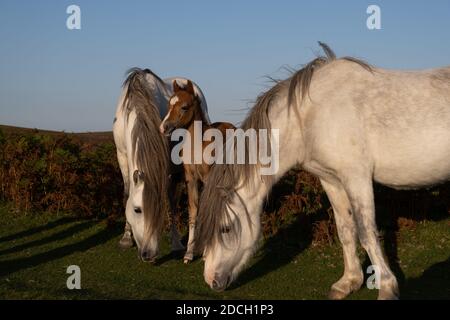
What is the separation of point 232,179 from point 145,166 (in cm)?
155

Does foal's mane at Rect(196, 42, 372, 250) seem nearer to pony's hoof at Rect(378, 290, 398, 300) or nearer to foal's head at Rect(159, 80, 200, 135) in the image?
foal's head at Rect(159, 80, 200, 135)

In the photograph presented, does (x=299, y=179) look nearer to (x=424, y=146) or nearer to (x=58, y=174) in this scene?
(x=424, y=146)

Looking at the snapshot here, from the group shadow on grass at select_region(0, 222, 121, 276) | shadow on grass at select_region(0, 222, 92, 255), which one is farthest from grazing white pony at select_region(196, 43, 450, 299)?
shadow on grass at select_region(0, 222, 92, 255)

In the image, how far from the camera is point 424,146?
16.1 ft

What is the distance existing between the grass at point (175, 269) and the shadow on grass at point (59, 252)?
0.01m

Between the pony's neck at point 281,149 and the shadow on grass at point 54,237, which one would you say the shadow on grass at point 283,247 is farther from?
the shadow on grass at point 54,237

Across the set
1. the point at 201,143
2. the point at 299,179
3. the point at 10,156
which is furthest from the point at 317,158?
the point at 10,156

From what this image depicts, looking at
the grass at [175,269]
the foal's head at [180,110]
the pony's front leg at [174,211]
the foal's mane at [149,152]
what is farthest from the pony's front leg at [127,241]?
the foal's head at [180,110]

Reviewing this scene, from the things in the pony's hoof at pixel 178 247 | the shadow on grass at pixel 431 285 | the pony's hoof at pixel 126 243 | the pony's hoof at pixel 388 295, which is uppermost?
the pony's hoof at pixel 388 295

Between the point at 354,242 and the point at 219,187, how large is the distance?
165 cm

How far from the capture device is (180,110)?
6609 mm

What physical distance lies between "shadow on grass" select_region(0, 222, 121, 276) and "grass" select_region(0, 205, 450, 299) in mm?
12

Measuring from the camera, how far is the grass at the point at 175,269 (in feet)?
17.6

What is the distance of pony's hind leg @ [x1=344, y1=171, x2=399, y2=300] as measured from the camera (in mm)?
4762
